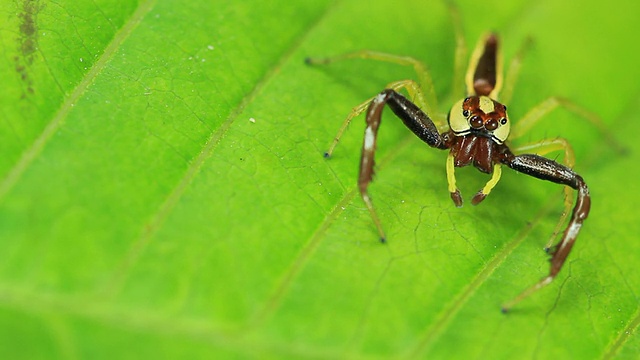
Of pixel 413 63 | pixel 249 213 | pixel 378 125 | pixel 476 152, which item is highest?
pixel 413 63

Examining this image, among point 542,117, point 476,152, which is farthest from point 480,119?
point 542,117

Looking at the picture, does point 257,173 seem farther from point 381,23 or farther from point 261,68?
point 381,23

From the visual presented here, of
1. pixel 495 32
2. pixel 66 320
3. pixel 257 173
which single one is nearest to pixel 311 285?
pixel 257 173

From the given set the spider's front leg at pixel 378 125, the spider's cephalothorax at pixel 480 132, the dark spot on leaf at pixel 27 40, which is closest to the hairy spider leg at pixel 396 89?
the spider's cephalothorax at pixel 480 132

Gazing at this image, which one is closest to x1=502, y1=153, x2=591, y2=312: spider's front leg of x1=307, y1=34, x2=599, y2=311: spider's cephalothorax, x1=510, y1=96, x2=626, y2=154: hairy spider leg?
x1=307, y1=34, x2=599, y2=311: spider's cephalothorax

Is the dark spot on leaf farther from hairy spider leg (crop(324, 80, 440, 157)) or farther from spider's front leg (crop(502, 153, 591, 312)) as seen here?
spider's front leg (crop(502, 153, 591, 312))

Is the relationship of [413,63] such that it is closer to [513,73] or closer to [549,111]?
[513,73]

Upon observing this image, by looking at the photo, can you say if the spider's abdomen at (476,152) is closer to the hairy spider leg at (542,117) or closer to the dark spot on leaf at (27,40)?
the hairy spider leg at (542,117)
